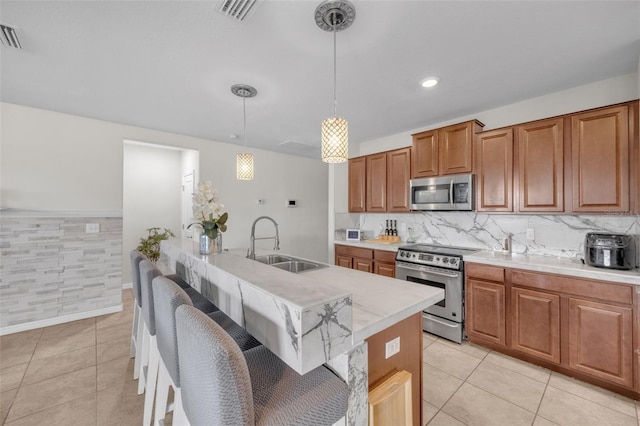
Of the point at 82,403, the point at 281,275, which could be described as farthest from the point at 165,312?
the point at 82,403

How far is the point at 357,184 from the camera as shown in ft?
14.1

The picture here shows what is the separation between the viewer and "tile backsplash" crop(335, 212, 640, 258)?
2.47 meters

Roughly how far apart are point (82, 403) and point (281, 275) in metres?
1.96

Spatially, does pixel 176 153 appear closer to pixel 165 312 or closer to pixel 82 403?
pixel 82 403

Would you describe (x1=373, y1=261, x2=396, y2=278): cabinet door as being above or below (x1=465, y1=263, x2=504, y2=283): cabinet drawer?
below

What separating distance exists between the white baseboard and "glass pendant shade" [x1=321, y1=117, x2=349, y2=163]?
12.3 ft

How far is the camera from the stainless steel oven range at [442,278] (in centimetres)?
276

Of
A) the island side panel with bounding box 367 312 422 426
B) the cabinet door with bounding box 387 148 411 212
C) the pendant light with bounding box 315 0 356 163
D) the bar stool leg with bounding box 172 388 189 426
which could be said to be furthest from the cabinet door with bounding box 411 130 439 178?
the bar stool leg with bounding box 172 388 189 426

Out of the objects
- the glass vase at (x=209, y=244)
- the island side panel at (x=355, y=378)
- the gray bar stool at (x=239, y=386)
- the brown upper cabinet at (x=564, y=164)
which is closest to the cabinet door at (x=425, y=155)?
the brown upper cabinet at (x=564, y=164)

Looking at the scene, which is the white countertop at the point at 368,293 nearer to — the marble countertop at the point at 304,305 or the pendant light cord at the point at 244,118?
the marble countertop at the point at 304,305

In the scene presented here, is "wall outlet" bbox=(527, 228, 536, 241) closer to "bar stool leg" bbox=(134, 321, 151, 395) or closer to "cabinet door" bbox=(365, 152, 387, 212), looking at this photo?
"cabinet door" bbox=(365, 152, 387, 212)

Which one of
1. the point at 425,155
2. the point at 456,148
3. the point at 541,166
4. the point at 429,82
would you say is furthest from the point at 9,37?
the point at 541,166

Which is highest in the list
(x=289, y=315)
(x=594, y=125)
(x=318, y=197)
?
(x=594, y=125)

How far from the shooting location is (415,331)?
1.48 metres
